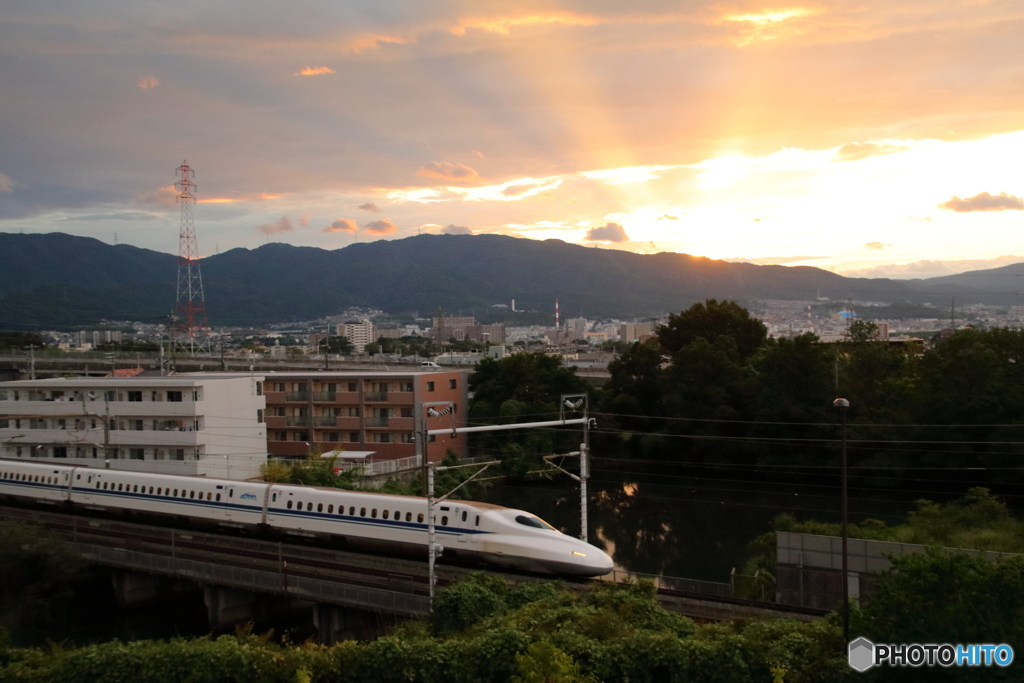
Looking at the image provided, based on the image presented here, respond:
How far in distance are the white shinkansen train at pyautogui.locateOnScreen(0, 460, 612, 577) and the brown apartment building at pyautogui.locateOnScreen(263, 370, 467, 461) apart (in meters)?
14.0

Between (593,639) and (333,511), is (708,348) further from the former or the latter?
(593,639)

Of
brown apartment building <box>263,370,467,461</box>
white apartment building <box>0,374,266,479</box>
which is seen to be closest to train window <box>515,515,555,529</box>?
white apartment building <box>0,374,266,479</box>

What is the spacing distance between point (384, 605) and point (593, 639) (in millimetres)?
6465

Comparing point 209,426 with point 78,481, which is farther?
point 209,426

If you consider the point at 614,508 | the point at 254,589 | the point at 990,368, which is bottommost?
the point at 614,508

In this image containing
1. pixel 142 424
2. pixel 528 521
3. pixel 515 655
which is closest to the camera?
pixel 515 655

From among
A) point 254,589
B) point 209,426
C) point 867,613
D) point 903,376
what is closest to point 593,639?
point 867,613

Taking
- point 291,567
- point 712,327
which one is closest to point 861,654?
point 291,567

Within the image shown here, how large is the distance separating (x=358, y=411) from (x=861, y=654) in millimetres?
34367

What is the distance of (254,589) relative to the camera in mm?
19953

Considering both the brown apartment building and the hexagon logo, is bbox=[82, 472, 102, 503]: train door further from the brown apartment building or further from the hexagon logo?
the hexagon logo

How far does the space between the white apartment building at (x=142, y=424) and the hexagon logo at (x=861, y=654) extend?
28.9 meters

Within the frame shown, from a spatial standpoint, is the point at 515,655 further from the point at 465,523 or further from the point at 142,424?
the point at 142,424

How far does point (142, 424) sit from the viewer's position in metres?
Result: 35.3
